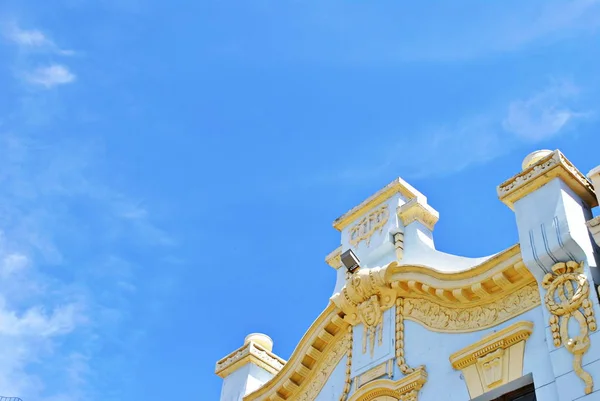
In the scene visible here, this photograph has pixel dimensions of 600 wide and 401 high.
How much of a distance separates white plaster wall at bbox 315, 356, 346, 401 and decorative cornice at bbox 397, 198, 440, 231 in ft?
9.66

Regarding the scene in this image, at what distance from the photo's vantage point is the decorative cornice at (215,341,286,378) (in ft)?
60.8

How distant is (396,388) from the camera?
571 inches

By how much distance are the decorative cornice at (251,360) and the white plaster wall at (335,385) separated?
7.98ft

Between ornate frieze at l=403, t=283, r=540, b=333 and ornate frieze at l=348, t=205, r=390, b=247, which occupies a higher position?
ornate frieze at l=348, t=205, r=390, b=247

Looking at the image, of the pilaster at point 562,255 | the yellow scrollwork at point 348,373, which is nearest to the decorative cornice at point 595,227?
the pilaster at point 562,255

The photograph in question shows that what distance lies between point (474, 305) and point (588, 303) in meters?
2.50

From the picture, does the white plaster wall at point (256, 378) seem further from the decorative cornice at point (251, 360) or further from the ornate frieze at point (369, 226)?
the ornate frieze at point (369, 226)

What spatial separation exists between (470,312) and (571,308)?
229 cm

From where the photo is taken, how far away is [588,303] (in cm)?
1218

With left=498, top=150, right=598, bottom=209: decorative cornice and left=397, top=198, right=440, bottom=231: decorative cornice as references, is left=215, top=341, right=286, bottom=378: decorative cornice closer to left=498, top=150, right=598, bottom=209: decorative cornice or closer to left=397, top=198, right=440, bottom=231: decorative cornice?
left=397, top=198, right=440, bottom=231: decorative cornice

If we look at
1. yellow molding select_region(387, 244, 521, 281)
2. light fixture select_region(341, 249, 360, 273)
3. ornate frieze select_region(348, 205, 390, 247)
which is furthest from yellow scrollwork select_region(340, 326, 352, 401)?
ornate frieze select_region(348, 205, 390, 247)

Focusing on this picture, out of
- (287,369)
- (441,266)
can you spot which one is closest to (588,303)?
(441,266)

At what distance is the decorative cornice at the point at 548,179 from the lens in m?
13.9

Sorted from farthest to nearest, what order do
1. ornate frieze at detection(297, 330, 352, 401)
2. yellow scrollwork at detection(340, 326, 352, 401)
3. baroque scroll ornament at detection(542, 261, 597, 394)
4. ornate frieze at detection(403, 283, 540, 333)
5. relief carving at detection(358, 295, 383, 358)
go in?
1. ornate frieze at detection(297, 330, 352, 401)
2. relief carving at detection(358, 295, 383, 358)
3. yellow scrollwork at detection(340, 326, 352, 401)
4. ornate frieze at detection(403, 283, 540, 333)
5. baroque scroll ornament at detection(542, 261, 597, 394)
